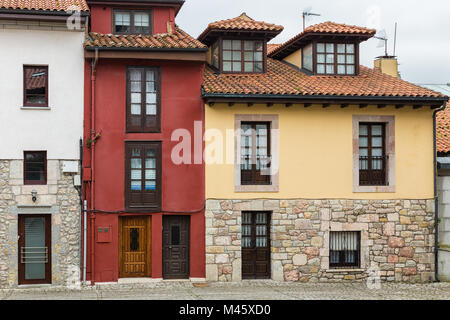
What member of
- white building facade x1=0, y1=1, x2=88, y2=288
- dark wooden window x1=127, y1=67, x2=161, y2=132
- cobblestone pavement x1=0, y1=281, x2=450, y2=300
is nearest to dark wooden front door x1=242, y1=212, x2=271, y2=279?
cobblestone pavement x1=0, y1=281, x2=450, y2=300

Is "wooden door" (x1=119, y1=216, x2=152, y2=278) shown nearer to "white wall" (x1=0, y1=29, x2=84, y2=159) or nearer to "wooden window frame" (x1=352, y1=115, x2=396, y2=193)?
"white wall" (x1=0, y1=29, x2=84, y2=159)

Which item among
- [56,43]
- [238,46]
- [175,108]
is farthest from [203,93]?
[56,43]

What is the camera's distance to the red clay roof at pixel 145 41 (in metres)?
20.5

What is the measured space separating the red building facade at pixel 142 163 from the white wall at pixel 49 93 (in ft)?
1.25

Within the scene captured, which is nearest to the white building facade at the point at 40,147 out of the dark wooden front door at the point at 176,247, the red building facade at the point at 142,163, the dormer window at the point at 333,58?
the red building facade at the point at 142,163

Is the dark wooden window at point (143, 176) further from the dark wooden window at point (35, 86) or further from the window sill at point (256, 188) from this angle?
the dark wooden window at point (35, 86)

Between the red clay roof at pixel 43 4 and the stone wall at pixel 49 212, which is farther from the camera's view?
the stone wall at pixel 49 212

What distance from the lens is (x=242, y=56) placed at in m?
22.8

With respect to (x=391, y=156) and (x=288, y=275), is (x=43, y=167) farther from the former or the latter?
(x=391, y=156)

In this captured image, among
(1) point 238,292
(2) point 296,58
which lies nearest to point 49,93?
(1) point 238,292

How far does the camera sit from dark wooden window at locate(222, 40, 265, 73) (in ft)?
74.5

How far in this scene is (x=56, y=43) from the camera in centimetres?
2050

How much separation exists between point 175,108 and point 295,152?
3892 mm

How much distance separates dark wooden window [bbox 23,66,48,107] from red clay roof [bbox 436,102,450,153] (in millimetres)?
12721
